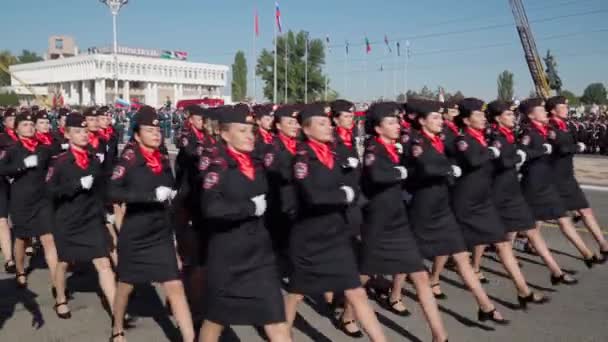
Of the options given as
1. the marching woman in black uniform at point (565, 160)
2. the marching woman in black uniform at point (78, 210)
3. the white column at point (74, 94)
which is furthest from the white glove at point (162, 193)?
the white column at point (74, 94)

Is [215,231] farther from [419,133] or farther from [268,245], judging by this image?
[419,133]

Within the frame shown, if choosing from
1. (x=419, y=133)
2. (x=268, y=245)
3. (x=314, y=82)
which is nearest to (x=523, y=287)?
(x=419, y=133)

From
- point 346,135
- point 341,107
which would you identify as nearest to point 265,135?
point 341,107

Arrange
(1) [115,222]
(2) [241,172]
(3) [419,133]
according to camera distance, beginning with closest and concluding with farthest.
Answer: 1. (2) [241,172]
2. (3) [419,133]
3. (1) [115,222]

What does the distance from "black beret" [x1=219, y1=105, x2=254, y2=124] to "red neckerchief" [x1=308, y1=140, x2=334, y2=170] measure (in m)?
0.56

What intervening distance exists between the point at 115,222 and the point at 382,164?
14.4 ft

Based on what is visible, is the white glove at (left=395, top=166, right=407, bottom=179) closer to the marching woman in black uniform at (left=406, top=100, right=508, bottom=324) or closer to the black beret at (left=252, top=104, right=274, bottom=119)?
the marching woman in black uniform at (left=406, top=100, right=508, bottom=324)

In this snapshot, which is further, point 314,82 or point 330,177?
point 314,82

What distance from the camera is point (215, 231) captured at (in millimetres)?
4074

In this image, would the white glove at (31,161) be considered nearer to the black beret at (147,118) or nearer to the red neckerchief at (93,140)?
the red neckerchief at (93,140)

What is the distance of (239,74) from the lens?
119188 millimetres

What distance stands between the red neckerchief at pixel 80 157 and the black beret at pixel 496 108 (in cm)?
431

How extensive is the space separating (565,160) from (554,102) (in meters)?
0.79

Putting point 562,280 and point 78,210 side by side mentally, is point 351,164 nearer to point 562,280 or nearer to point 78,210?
point 78,210
